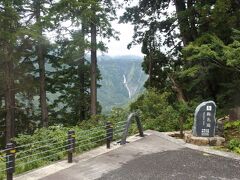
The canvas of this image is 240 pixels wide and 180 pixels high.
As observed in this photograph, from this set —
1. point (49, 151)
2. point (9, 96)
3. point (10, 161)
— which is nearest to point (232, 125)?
point (49, 151)

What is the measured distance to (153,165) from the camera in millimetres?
9891

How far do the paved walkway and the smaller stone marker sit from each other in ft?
3.58

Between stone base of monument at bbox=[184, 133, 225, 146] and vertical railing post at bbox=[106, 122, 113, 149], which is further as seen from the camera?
stone base of monument at bbox=[184, 133, 225, 146]

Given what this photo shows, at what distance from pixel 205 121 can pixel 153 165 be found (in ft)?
12.2

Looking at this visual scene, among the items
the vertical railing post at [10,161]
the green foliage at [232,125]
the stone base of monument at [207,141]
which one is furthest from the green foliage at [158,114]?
the vertical railing post at [10,161]

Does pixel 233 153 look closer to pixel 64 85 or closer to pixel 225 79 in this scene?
pixel 225 79

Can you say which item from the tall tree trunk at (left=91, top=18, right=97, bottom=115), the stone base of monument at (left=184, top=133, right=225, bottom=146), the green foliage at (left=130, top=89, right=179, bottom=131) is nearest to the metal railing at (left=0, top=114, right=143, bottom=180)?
the stone base of monument at (left=184, top=133, right=225, bottom=146)

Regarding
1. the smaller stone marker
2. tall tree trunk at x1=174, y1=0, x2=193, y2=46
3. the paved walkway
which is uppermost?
tall tree trunk at x1=174, y1=0, x2=193, y2=46

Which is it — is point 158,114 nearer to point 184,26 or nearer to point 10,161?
point 184,26

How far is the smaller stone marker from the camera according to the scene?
1274 cm

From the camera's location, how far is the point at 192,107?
18.1 metres

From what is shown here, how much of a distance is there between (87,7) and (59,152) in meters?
11.2

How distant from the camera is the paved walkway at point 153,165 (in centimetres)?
Answer: 899

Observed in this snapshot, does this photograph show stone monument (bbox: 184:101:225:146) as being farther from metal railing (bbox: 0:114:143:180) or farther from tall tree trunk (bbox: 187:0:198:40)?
tall tree trunk (bbox: 187:0:198:40)
